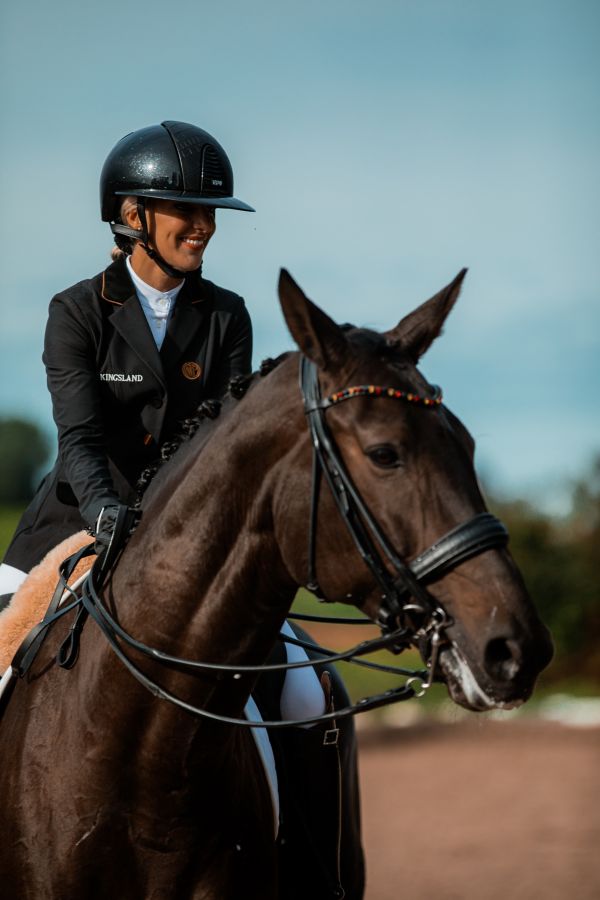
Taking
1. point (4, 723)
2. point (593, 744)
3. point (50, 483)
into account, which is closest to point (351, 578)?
point (4, 723)

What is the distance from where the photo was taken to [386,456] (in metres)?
3.58

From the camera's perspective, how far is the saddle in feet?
15.5

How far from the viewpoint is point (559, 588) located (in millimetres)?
26172

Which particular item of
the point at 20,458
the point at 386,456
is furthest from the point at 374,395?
the point at 20,458

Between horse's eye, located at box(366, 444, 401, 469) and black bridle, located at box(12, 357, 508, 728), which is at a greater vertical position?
horse's eye, located at box(366, 444, 401, 469)

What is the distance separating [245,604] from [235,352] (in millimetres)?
1752

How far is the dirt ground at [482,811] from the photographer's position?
1366 cm

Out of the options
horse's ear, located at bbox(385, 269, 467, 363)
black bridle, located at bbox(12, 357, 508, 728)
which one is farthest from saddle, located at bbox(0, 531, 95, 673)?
horse's ear, located at bbox(385, 269, 467, 363)

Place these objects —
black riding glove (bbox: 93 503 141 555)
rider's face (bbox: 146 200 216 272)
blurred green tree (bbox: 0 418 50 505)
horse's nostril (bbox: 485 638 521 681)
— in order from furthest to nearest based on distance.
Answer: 1. blurred green tree (bbox: 0 418 50 505)
2. rider's face (bbox: 146 200 216 272)
3. black riding glove (bbox: 93 503 141 555)
4. horse's nostril (bbox: 485 638 521 681)

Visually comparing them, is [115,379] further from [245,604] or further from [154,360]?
[245,604]

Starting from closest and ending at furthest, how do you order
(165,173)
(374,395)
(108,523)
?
(374,395)
(108,523)
(165,173)

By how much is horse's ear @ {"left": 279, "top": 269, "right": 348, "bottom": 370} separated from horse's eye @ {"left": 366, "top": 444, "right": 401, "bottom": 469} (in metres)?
0.36

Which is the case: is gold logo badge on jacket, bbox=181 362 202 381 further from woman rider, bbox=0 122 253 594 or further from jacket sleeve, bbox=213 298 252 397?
jacket sleeve, bbox=213 298 252 397

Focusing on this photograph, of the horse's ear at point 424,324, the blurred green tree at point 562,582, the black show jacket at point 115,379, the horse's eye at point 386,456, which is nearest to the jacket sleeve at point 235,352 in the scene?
the black show jacket at point 115,379
